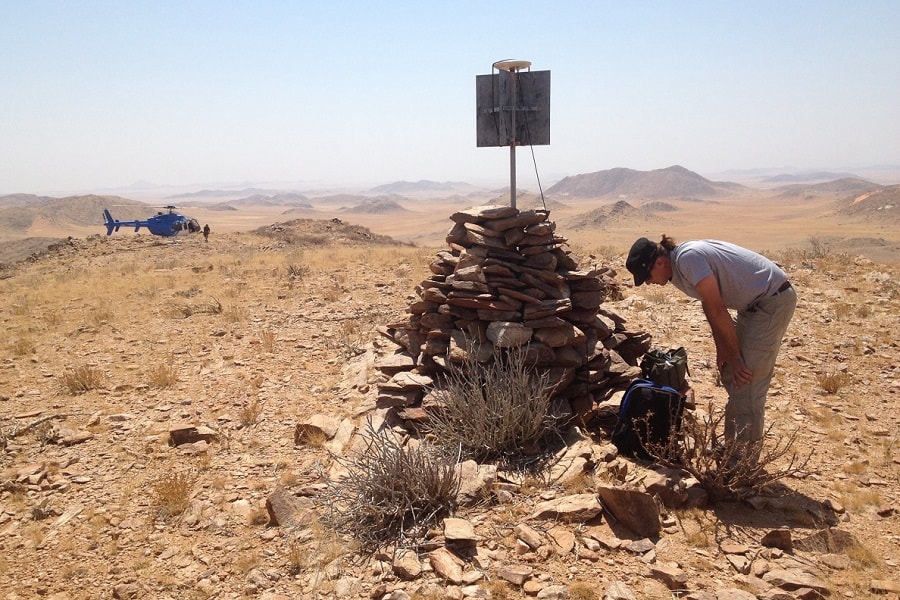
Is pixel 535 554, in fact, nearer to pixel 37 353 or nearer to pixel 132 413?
pixel 132 413

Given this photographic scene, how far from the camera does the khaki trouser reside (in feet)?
13.4

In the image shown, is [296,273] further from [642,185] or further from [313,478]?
[642,185]

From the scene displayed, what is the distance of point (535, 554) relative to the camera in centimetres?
351

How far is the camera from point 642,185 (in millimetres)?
124312

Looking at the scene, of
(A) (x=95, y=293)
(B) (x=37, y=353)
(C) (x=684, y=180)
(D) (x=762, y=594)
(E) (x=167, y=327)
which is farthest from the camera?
(C) (x=684, y=180)

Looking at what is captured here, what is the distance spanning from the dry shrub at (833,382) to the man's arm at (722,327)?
280cm

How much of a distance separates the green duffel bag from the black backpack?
20 centimetres

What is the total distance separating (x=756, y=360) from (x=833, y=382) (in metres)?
2.80

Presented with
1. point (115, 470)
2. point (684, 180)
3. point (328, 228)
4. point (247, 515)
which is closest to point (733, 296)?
point (247, 515)

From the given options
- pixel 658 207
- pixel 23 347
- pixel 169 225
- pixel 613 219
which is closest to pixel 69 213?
pixel 169 225

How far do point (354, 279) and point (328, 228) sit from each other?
60.6 ft

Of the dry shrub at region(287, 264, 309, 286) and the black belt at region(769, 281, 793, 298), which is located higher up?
the black belt at region(769, 281, 793, 298)

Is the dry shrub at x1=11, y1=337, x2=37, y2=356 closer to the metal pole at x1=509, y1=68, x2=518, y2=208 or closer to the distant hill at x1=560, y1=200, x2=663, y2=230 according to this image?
the metal pole at x1=509, y1=68, x2=518, y2=208

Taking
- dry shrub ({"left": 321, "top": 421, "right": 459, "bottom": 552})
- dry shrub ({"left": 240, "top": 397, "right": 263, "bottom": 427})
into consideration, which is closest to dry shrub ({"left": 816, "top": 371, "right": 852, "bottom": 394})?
dry shrub ({"left": 321, "top": 421, "right": 459, "bottom": 552})
